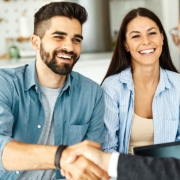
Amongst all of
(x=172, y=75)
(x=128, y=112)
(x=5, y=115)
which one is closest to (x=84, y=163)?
(x=5, y=115)

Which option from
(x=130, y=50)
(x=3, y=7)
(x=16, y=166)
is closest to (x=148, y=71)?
(x=130, y=50)

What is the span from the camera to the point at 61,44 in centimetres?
137

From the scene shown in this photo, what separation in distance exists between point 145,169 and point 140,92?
83 centimetres

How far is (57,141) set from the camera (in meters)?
1.37

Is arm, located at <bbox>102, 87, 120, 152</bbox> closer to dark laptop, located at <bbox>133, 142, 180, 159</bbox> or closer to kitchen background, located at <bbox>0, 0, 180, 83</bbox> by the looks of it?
dark laptop, located at <bbox>133, 142, 180, 159</bbox>

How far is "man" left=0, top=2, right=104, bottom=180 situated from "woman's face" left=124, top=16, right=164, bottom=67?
297 millimetres

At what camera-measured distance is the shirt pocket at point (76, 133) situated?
1.40 metres

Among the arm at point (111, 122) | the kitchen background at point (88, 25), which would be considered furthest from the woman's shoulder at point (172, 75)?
the kitchen background at point (88, 25)

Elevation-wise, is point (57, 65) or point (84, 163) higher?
point (57, 65)

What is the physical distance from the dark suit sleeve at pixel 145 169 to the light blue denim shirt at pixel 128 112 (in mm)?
656

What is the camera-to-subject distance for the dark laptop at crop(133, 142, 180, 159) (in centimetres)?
97

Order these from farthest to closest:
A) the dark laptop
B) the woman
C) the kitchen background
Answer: the kitchen background → the woman → the dark laptop

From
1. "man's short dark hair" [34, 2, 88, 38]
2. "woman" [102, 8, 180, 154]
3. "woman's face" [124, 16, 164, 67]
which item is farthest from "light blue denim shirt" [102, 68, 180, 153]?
"man's short dark hair" [34, 2, 88, 38]

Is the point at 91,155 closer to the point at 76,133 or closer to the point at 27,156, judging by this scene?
the point at 27,156
